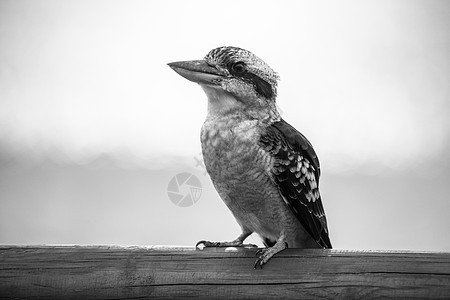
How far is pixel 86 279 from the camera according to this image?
1.80 metres

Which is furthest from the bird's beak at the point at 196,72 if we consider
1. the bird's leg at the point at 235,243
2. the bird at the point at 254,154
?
the bird's leg at the point at 235,243

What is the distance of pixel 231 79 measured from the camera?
231 centimetres

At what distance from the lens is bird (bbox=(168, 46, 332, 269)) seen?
7.32 ft

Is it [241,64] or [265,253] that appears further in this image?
[241,64]

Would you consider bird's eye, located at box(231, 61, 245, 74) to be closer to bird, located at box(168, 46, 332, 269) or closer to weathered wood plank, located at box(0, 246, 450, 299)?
bird, located at box(168, 46, 332, 269)

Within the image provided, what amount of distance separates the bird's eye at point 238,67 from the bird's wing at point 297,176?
0.82 ft

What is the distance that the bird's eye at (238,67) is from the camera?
91.7 inches

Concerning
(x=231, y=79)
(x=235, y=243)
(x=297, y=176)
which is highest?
(x=231, y=79)

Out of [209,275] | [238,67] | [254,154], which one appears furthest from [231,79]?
[209,275]

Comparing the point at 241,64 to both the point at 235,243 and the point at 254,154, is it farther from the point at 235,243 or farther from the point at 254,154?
the point at 235,243
